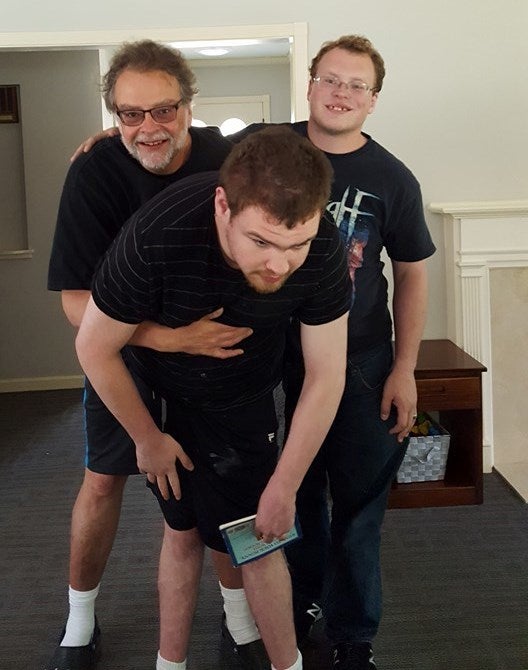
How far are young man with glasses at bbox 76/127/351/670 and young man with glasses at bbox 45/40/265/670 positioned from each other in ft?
0.15

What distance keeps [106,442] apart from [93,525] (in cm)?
23

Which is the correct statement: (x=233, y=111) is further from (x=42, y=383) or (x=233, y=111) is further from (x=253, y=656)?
(x=253, y=656)

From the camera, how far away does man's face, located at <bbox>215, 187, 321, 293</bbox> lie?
1229 millimetres

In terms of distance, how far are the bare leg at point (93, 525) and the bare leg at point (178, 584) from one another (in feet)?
0.87

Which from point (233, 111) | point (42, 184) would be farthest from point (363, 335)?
point (233, 111)

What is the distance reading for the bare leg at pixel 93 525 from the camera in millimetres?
1968

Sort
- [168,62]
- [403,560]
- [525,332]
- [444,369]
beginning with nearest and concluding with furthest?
[168,62] < [403,560] < [444,369] < [525,332]

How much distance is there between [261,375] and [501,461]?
224 cm

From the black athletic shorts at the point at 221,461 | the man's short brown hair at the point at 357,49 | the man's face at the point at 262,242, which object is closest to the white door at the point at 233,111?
the man's short brown hair at the point at 357,49

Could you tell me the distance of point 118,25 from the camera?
3.30m

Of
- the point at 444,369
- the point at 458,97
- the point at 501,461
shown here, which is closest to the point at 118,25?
the point at 458,97

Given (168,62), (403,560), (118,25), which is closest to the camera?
(168,62)

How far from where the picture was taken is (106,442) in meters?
1.91

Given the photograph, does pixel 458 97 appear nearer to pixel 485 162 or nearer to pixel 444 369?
pixel 485 162
